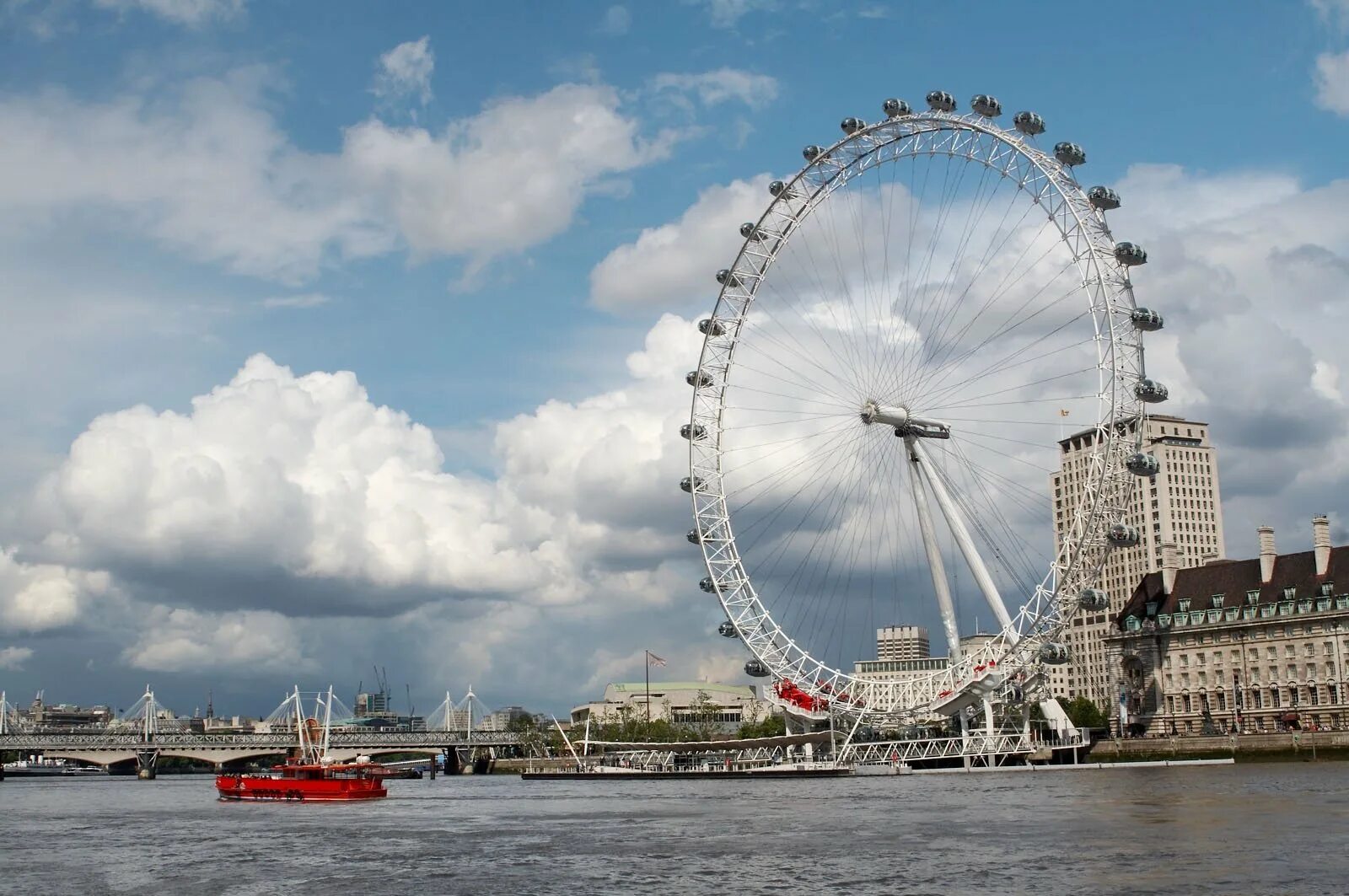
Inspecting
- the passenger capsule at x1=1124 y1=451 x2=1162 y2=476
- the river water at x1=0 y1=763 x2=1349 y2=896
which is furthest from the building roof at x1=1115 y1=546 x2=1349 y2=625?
the passenger capsule at x1=1124 y1=451 x2=1162 y2=476

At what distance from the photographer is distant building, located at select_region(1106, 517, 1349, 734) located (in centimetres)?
12712

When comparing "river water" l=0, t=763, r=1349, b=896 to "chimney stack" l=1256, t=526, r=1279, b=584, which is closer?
"river water" l=0, t=763, r=1349, b=896

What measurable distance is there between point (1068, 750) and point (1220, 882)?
88400 mm

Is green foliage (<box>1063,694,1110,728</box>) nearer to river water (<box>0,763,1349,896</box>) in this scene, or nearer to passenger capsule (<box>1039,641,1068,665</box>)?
passenger capsule (<box>1039,641,1068,665</box>)

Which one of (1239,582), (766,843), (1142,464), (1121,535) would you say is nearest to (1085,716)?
(1239,582)

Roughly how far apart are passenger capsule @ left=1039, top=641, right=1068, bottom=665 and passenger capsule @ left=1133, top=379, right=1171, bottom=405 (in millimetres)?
21793

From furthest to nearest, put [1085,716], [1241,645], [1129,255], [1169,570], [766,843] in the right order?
[1085,716] → [1169,570] → [1241,645] → [1129,255] → [766,843]

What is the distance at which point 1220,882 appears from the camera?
41375mm

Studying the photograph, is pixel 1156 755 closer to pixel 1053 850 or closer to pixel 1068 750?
pixel 1068 750

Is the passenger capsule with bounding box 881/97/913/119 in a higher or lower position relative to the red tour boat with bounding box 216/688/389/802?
higher

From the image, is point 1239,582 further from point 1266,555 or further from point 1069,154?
point 1069,154

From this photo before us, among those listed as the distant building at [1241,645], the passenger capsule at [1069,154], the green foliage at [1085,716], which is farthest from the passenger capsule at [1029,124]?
the green foliage at [1085,716]

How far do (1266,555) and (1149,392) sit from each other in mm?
48446

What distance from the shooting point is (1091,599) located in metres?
103
